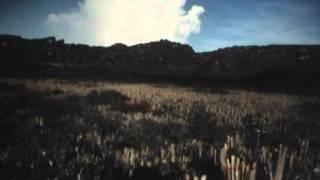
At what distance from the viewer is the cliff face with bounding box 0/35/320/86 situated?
12.0 meters

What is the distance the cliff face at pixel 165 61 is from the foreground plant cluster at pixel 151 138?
13.0ft

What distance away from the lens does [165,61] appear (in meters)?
19.2

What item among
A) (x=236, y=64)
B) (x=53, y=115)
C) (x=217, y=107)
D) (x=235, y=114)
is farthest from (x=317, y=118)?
(x=236, y=64)

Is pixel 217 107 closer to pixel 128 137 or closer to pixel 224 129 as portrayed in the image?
pixel 224 129

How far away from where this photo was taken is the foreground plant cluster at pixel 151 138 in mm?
3256

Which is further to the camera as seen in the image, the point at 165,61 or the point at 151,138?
the point at 165,61

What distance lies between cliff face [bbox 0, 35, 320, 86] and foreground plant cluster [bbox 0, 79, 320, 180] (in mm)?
3971

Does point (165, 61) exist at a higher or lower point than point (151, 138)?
higher

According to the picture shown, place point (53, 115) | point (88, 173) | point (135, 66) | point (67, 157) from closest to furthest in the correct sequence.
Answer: point (88, 173) → point (67, 157) → point (53, 115) → point (135, 66)

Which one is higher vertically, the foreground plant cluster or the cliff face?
the cliff face

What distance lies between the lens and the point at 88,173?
316cm

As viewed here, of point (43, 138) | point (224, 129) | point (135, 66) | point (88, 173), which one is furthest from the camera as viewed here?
point (135, 66)

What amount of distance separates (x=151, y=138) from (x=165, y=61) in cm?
1499

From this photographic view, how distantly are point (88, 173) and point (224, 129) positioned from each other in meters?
2.11
